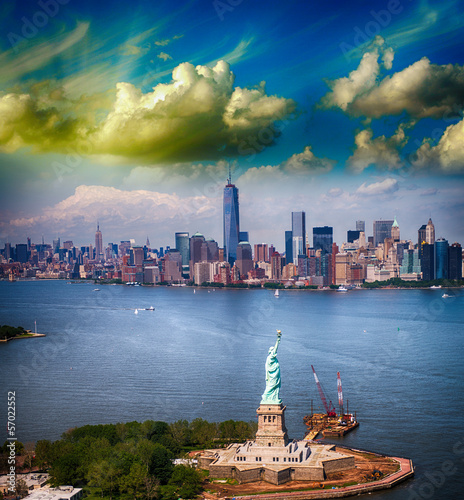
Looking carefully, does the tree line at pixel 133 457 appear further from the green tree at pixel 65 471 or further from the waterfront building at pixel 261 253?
the waterfront building at pixel 261 253

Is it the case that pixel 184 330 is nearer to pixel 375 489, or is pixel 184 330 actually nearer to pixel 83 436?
pixel 83 436

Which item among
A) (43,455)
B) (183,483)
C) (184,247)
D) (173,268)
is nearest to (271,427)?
(183,483)

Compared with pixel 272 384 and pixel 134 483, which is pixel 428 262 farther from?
pixel 134 483

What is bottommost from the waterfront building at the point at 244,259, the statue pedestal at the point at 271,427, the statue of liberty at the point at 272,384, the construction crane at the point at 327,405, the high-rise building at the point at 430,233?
the construction crane at the point at 327,405

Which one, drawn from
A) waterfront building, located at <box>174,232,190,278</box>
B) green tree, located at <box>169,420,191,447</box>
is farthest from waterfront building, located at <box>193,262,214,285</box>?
green tree, located at <box>169,420,191,447</box>

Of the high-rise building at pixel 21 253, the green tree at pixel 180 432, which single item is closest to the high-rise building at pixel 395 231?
the high-rise building at pixel 21 253
